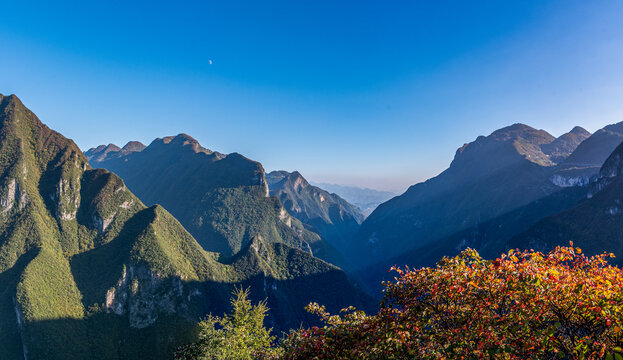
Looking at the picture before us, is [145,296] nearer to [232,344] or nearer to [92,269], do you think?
[92,269]

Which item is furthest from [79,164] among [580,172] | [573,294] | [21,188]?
[580,172]

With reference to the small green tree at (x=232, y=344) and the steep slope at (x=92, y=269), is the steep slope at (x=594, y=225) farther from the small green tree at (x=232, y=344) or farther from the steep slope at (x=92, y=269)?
the small green tree at (x=232, y=344)

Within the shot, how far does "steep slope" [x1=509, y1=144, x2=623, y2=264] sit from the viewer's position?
10369 cm

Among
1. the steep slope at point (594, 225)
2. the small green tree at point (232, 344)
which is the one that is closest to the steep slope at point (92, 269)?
the small green tree at point (232, 344)

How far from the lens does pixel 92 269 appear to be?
106125 mm

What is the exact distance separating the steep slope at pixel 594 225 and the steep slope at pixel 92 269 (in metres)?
104

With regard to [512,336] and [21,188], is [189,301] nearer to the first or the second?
[21,188]

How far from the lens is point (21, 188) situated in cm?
11212

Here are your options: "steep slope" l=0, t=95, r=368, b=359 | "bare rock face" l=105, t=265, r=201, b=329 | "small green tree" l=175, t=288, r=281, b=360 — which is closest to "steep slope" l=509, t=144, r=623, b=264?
"steep slope" l=0, t=95, r=368, b=359

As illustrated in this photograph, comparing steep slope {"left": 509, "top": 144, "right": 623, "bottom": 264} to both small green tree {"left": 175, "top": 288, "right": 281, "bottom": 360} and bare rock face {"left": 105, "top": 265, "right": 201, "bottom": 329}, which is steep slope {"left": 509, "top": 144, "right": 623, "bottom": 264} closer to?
small green tree {"left": 175, "top": 288, "right": 281, "bottom": 360}

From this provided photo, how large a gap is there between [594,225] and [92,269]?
21366 centimetres

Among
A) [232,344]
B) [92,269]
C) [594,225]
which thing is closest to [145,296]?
[92,269]

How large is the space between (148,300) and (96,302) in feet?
55.2

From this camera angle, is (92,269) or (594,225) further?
(594,225)
